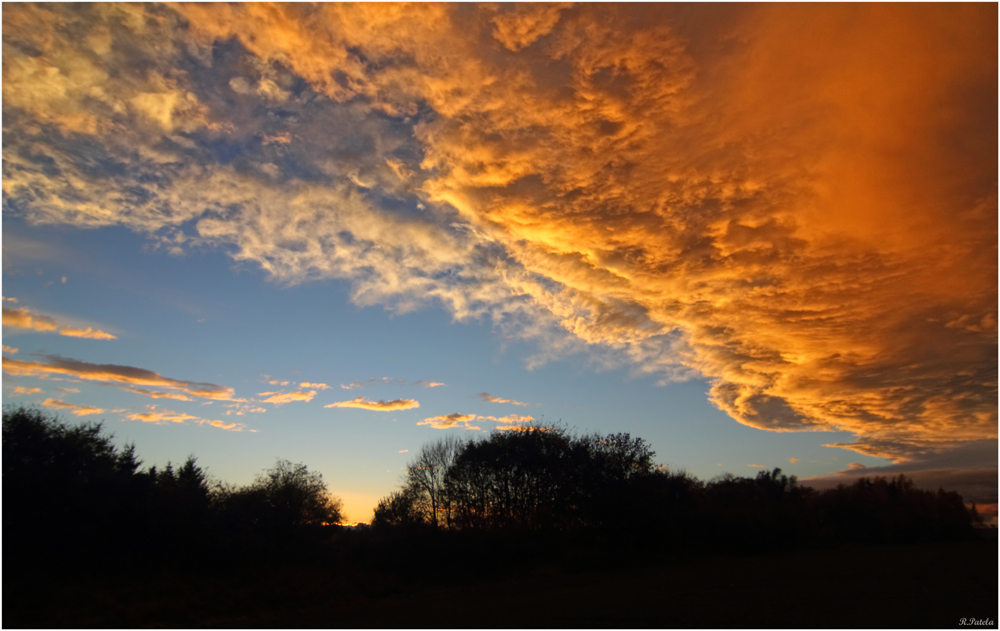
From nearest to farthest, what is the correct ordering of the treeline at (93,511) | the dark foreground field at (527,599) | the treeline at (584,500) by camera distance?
1. the dark foreground field at (527,599)
2. the treeline at (93,511)
3. the treeline at (584,500)

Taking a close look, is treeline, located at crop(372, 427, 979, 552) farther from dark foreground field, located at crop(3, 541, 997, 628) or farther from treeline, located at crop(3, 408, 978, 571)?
dark foreground field, located at crop(3, 541, 997, 628)

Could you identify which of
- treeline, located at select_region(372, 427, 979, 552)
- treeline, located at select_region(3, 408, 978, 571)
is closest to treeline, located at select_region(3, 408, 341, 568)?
treeline, located at select_region(3, 408, 978, 571)

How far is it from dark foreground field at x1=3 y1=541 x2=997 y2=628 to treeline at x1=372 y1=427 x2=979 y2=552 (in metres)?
6.99

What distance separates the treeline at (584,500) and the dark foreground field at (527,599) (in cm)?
699

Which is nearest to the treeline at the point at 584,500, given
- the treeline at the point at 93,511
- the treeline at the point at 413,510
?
the treeline at the point at 413,510

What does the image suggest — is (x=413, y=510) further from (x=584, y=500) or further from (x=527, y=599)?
(x=527, y=599)

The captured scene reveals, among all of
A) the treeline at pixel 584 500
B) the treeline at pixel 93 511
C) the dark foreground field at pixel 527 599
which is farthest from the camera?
the treeline at pixel 584 500

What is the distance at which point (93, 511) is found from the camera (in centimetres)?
2084

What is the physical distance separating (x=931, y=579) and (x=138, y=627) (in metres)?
31.2

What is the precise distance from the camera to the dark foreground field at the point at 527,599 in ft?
46.0

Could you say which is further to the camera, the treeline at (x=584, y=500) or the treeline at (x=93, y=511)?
the treeline at (x=584, y=500)

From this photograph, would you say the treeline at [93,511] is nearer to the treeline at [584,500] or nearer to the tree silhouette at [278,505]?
the tree silhouette at [278,505]

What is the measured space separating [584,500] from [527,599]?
16.8m

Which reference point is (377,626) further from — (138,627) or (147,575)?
(147,575)
